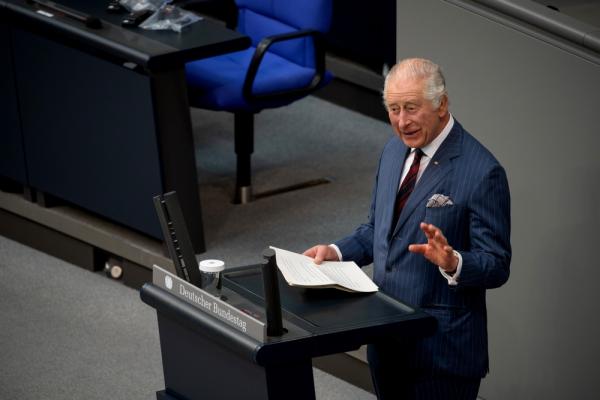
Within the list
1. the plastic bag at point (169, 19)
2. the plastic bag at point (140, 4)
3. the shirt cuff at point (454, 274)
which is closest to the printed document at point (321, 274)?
the shirt cuff at point (454, 274)

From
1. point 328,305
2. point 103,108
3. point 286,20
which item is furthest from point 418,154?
point 286,20

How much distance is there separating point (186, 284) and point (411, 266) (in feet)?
1.93

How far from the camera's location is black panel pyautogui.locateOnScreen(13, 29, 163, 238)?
5.07 m

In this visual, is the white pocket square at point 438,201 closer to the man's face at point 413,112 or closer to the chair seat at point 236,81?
the man's face at point 413,112

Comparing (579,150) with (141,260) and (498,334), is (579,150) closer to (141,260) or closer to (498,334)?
(498,334)

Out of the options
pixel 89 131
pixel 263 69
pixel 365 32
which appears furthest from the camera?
pixel 365 32

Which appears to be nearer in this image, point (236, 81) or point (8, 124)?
→ point (236, 81)

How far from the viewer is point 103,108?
17.0 ft

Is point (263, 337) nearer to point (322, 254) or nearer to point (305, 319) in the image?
point (305, 319)

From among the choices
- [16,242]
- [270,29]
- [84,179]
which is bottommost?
[16,242]

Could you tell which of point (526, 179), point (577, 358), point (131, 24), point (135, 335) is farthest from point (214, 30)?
point (577, 358)

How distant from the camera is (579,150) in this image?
12.4 feet

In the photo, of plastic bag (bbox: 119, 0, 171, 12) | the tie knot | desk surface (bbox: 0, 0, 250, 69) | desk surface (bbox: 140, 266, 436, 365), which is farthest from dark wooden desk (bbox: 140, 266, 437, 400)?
plastic bag (bbox: 119, 0, 171, 12)

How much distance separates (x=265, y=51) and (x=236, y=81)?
0.20 meters
